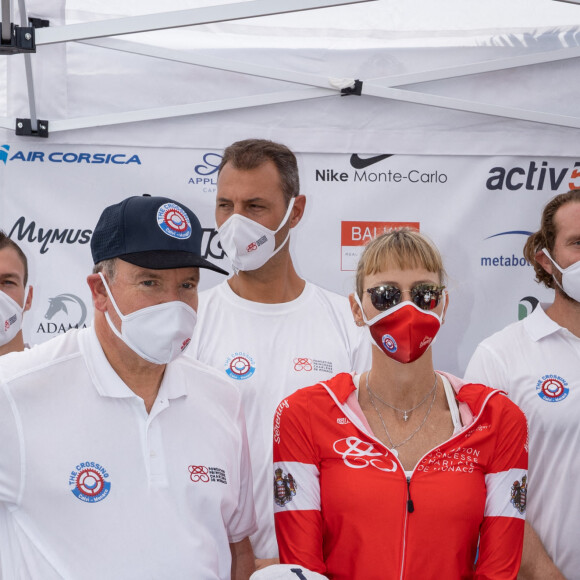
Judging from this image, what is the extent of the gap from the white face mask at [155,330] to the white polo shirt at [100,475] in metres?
0.09

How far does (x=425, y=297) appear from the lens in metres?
2.21

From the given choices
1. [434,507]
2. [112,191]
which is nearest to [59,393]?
[434,507]

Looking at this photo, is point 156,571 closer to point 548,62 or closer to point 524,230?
point 524,230

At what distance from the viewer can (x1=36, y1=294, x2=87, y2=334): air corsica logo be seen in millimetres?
3479

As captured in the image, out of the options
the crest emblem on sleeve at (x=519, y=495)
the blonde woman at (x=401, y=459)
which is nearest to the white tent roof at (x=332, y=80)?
the blonde woman at (x=401, y=459)

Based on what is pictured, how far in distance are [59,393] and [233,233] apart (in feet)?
3.72

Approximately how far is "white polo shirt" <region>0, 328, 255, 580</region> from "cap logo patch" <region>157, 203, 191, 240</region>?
0.32 m

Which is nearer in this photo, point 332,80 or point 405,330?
point 405,330

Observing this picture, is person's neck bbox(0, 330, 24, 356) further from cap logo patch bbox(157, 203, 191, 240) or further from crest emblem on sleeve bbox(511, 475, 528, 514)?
crest emblem on sleeve bbox(511, 475, 528, 514)

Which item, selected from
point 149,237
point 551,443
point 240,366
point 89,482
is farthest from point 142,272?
point 551,443

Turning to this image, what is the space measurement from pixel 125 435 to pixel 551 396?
142cm

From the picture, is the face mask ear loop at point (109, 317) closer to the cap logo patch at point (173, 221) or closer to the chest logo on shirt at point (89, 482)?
the cap logo patch at point (173, 221)

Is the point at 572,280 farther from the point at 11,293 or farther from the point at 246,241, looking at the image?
the point at 11,293

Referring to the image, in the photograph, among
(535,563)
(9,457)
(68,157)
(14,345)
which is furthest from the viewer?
(68,157)
